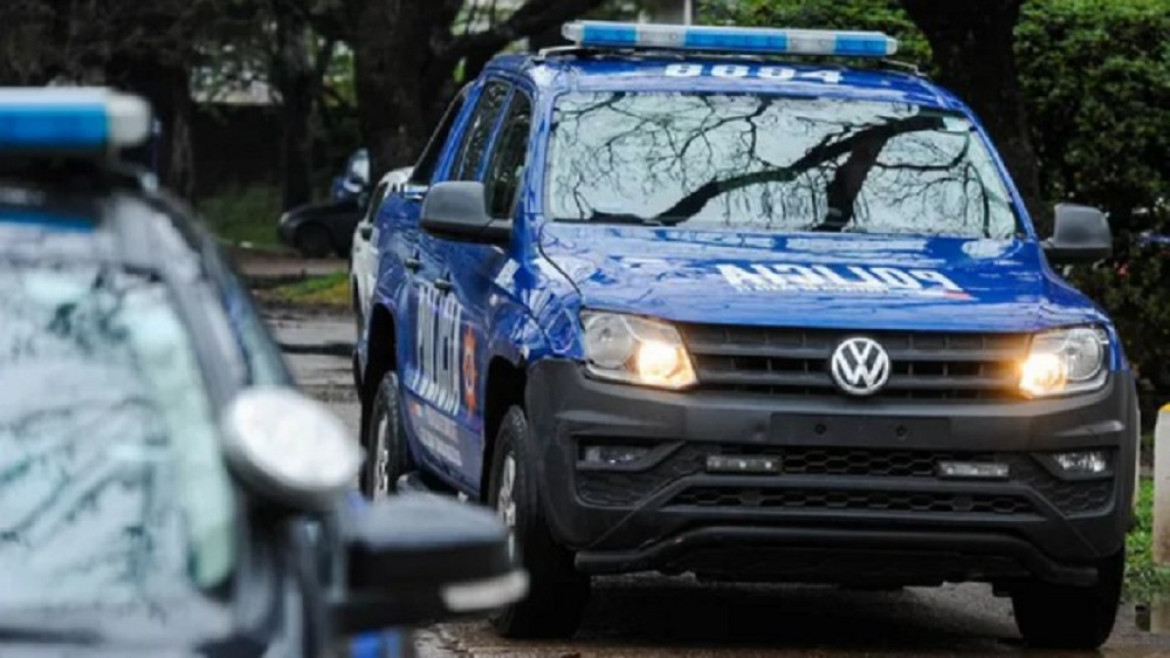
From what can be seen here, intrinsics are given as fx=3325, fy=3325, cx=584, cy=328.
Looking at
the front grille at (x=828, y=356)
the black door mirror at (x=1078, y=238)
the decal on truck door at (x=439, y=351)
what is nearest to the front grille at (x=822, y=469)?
the front grille at (x=828, y=356)

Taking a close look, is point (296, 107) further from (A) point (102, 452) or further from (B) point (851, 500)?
(A) point (102, 452)

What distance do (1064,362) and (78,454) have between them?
6.13 m

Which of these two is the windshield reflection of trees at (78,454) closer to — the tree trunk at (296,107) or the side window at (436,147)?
the side window at (436,147)

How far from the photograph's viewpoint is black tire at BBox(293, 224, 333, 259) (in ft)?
147

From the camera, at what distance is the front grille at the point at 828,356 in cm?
942

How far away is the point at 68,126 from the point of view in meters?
3.82

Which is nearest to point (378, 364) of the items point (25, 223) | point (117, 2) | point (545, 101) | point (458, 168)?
point (458, 168)

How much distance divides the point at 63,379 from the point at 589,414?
5533 millimetres

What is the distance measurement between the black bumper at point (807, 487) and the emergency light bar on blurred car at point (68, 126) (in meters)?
5.57

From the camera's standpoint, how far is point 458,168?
39.1 feet

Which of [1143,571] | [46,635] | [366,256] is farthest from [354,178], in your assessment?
[46,635]

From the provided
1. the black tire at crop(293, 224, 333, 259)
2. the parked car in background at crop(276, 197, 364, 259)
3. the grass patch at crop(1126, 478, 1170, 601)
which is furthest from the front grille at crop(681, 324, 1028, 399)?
the black tire at crop(293, 224, 333, 259)

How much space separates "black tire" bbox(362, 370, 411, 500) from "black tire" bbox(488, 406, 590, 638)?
2.02 m

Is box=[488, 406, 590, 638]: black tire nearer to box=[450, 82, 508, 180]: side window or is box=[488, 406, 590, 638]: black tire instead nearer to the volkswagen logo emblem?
the volkswagen logo emblem
